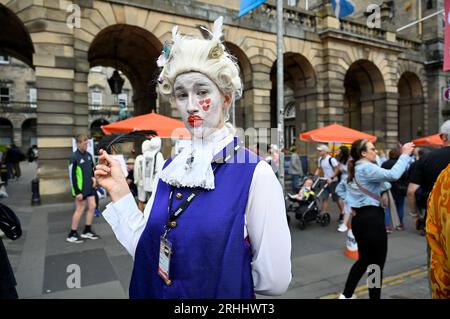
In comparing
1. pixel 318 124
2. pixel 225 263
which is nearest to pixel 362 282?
pixel 225 263

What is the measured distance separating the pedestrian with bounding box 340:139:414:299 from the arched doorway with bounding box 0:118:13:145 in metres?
47.6

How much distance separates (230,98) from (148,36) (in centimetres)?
1113

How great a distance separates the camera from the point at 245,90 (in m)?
13.6

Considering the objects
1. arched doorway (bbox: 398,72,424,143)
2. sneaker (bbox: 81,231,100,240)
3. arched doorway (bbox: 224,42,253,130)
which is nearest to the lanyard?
sneaker (bbox: 81,231,100,240)

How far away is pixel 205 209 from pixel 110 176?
0.55m

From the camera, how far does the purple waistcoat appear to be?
1.24 metres

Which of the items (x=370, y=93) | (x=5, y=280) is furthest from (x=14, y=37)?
(x=370, y=93)

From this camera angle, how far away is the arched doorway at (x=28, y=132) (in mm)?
40875

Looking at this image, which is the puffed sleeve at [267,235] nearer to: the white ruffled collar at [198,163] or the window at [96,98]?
the white ruffled collar at [198,163]

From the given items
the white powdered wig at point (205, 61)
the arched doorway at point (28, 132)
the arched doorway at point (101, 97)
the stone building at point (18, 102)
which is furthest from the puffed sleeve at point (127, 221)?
the arched doorway at point (28, 132)

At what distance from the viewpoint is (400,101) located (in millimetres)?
22109

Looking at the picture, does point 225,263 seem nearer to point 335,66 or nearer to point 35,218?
point 35,218

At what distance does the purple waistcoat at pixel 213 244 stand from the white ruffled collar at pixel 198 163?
6 centimetres

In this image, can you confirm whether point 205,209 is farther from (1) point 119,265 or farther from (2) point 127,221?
(1) point 119,265
